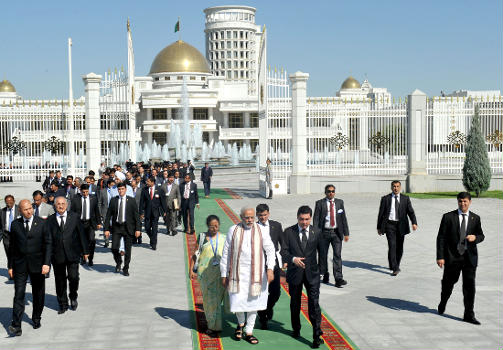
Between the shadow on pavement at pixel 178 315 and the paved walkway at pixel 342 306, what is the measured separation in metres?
0.01

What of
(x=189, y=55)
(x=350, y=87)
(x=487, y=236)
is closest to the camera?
(x=487, y=236)

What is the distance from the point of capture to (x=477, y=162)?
69.7 ft

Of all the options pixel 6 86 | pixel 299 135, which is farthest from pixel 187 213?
pixel 6 86

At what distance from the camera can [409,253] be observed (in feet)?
38.8

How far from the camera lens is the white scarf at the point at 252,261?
21.2 ft

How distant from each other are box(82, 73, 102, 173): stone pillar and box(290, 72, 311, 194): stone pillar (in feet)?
22.5

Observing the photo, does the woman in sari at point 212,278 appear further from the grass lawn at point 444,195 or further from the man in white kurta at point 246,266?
the grass lawn at point 444,195

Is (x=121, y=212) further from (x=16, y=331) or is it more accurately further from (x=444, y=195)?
(x=444, y=195)

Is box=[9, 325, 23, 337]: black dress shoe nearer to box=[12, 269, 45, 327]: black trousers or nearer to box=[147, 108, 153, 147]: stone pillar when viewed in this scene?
box=[12, 269, 45, 327]: black trousers

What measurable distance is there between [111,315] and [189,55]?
70.6m

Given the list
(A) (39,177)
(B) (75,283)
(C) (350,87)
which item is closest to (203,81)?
(C) (350,87)

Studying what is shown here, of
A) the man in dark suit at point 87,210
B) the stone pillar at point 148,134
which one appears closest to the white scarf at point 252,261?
the man in dark suit at point 87,210

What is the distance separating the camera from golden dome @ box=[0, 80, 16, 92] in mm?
82688

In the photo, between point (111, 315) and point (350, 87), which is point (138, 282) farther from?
point (350, 87)
